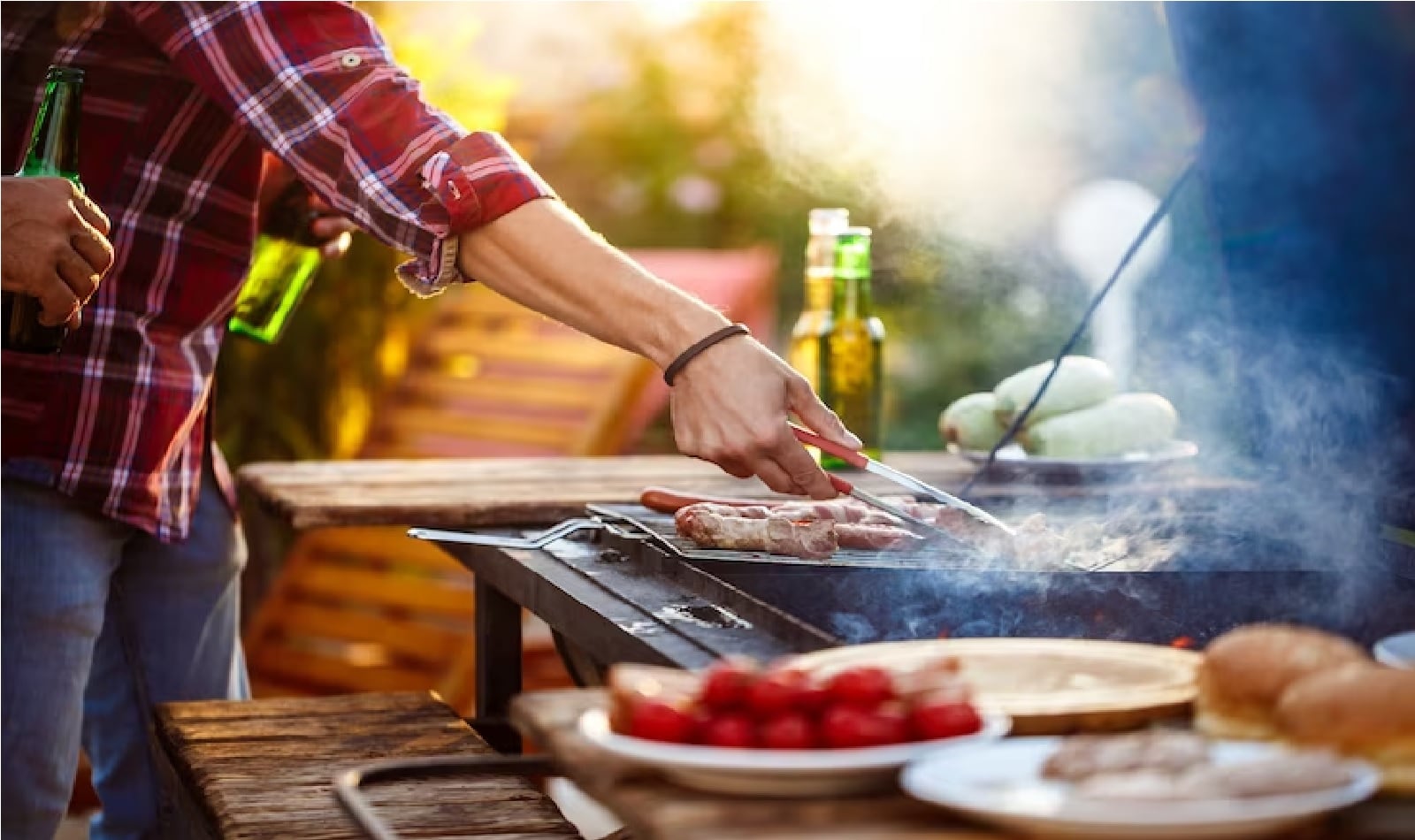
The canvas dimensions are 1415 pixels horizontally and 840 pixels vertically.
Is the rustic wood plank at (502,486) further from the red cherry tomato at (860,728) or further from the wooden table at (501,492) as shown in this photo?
the red cherry tomato at (860,728)

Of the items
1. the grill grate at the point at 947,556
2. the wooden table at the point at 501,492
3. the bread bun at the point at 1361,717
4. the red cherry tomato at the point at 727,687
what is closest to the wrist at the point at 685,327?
the grill grate at the point at 947,556

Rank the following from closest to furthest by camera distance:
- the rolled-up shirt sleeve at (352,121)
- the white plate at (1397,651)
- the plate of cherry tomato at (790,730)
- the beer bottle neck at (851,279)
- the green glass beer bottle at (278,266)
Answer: the plate of cherry tomato at (790,730) → the white plate at (1397,651) → the rolled-up shirt sleeve at (352,121) → the green glass beer bottle at (278,266) → the beer bottle neck at (851,279)

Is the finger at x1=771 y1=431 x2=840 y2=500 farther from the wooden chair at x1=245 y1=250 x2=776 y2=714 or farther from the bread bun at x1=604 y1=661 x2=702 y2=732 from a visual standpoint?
the wooden chair at x1=245 y1=250 x2=776 y2=714

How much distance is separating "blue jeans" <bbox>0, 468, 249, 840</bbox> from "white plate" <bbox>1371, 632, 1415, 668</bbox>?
174 centimetres

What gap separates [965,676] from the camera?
145 centimetres

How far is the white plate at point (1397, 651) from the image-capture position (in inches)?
57.0

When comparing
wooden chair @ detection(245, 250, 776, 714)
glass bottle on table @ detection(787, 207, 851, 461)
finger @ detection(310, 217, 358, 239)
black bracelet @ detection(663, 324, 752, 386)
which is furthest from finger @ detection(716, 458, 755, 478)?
wooden chair @ detection(245, 250, 776, 714)

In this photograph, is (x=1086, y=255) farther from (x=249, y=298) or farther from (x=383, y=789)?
(x=383, y=789)

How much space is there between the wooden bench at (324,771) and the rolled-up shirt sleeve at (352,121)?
2.06 ft

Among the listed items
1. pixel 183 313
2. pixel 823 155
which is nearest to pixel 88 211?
pixel 183 313

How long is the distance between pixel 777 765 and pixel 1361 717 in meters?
0.41

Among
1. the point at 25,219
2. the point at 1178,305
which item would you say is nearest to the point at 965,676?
the point at 25,219

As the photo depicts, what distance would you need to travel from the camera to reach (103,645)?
9.25 feet

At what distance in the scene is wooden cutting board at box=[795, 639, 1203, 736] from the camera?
51.7 inches
